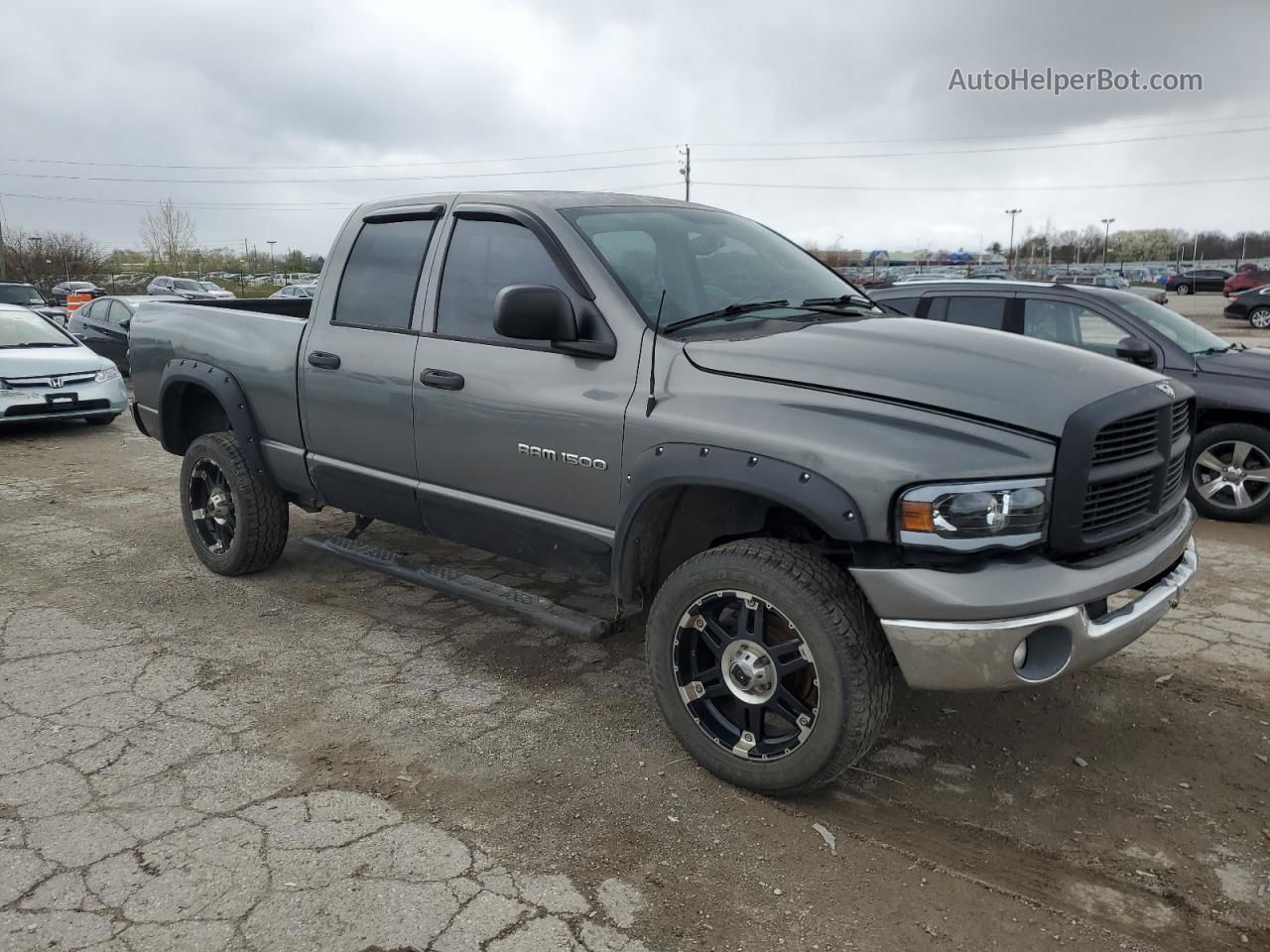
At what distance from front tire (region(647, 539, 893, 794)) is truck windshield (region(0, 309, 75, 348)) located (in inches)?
410

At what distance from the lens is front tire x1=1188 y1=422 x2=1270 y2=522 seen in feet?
22.7

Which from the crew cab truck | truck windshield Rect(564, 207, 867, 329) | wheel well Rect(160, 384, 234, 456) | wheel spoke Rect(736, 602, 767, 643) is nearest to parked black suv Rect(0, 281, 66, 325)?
wheel well Rect(160, 384, 234, 456)

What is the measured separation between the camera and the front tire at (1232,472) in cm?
692

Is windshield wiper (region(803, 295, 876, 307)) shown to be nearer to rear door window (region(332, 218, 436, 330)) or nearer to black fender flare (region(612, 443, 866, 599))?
black fender flare (region(612, 443, 866, 599))

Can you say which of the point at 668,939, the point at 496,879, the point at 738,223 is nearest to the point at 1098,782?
the point at 668,939

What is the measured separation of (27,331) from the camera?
11305 millimetres

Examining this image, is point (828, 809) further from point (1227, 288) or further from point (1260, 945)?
point (1227, 288)

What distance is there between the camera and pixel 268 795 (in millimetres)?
3330

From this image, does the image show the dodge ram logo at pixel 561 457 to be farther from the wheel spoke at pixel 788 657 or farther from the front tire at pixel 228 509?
the front tire at pixel 228 509

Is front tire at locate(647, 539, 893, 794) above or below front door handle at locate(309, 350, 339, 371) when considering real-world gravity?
below

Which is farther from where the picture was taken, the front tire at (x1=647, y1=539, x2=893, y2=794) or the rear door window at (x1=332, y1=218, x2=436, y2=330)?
the rear door window at (x1=332, y1=218, x2=436, y2=330)

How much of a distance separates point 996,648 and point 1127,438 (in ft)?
2.79

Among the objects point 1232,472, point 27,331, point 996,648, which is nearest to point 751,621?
point 996,648

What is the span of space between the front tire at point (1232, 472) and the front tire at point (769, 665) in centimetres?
504
